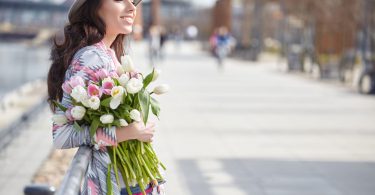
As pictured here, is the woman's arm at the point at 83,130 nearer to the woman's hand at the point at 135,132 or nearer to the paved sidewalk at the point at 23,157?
the woman's hand at the point at 135,132

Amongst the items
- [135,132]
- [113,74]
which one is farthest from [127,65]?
[135,132]

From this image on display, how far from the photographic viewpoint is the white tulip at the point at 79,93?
3.01 meters

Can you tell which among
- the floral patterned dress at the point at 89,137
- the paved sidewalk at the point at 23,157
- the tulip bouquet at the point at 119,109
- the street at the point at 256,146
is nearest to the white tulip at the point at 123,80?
the tulip bouquet at the point at 119,109

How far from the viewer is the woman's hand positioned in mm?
3115

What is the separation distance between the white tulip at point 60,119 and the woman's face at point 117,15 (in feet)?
1.45

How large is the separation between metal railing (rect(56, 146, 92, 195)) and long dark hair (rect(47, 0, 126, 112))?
38 centimetres

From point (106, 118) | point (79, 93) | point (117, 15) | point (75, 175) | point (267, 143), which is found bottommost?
point (267, 143)

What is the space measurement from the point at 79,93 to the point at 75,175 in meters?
0.55

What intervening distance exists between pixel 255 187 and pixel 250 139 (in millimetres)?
3533

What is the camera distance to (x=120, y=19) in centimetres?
334

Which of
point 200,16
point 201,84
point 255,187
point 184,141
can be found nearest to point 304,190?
point 255,187

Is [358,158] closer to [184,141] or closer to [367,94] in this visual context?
[184,141]

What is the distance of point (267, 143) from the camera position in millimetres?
10727

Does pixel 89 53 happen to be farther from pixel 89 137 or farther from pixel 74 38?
pixel 89 137
